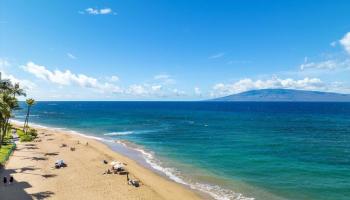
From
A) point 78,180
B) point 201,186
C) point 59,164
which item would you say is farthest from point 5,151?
point 201,186

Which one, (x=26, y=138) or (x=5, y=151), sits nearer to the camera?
(x=5, y=151)

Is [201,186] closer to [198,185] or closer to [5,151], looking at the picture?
[198,185]

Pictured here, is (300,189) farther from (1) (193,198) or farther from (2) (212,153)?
(2) (212,153)

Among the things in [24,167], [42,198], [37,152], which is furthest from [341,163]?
[37,152]

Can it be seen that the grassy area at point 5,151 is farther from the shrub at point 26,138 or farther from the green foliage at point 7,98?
the shrub at point 26,138

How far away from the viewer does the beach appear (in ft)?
102

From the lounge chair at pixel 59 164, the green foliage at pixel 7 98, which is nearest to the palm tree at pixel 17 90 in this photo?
the green foliage at pixel 7 98

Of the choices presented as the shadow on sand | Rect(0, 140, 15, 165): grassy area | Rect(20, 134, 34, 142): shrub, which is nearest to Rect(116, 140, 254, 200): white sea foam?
the shadow on sand

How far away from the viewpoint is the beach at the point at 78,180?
31.1m

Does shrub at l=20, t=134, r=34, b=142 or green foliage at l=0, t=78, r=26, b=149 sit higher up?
green foliage at l=0, t=78, r=26, b=149

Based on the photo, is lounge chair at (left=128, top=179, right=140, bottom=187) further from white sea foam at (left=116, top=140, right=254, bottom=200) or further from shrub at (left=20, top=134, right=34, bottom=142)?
shrub at (left=20, top=134, right=34, bottom=142)

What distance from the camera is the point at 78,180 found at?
36312 mm

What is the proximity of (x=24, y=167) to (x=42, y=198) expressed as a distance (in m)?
14.2

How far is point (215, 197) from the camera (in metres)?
32.3
